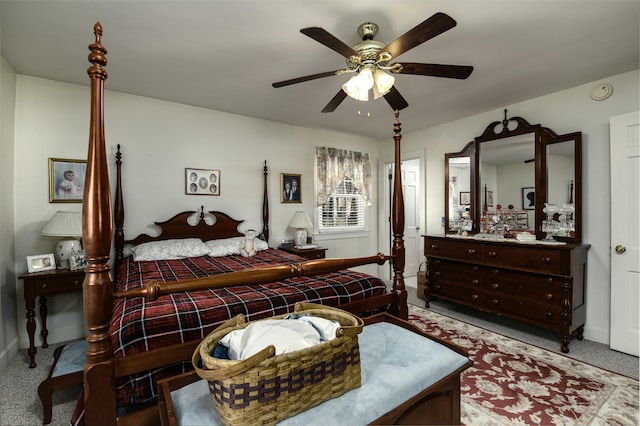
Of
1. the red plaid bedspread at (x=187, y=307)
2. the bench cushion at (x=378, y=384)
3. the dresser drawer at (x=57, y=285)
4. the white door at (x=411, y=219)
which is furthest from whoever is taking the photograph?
the white door at (x=411, y=219)

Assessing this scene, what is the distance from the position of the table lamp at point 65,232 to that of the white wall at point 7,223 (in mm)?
296

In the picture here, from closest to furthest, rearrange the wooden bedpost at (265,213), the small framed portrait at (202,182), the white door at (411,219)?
the small framed portrait at (202,182) → the wooden bedpost at (265,213) → the white door at (411,219)

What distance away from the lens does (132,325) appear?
1409 millimetres

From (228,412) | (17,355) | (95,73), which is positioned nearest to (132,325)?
(228,412)

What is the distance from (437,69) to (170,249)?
2963 millimetres

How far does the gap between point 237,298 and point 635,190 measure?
11.7ft

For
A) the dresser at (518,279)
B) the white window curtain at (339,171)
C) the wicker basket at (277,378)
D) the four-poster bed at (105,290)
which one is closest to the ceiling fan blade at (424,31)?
the four-poster bed at (105,290)

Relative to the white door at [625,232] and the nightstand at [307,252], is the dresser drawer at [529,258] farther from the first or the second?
the nightstand at [307,252]

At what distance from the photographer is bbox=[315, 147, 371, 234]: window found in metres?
4.74

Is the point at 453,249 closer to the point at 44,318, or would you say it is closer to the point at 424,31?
the point at 424,31

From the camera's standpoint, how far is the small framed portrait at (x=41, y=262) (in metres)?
2.62

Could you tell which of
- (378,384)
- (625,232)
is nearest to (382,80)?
(378,384)

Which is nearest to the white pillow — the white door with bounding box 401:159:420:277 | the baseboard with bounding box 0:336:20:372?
the baseboard with bounding box 0:336:20:372

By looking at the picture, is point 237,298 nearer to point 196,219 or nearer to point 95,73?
point 95,73
